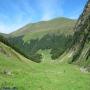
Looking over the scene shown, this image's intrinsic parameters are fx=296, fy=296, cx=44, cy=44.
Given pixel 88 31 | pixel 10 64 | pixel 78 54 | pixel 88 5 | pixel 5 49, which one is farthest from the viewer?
pixel 88 5

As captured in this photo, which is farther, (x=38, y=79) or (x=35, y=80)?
(x=38, y=79)

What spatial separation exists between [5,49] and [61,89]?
3690 cm

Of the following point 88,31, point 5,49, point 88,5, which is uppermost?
point 88,5

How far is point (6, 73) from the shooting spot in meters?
42.7

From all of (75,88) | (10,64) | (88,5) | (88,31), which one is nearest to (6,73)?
(10,64)

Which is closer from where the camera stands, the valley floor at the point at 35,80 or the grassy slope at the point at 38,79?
the valley floor at the point at 35,80

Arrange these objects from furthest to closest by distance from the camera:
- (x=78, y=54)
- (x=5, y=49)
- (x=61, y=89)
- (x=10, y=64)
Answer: (x=78, y=54)
(x=5, y=49)
(x=10, y=64)
(x=61, y=89)

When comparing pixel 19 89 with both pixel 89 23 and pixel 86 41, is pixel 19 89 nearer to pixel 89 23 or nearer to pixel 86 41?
pixel 86 41

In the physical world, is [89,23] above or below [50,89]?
above

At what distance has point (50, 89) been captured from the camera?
3019cm

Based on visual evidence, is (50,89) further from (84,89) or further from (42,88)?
(84,89)

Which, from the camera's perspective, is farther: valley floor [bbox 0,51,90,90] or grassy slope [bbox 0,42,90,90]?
grassy slope [bbox 0,42,90,90]

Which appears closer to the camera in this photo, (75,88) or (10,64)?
(75,88)

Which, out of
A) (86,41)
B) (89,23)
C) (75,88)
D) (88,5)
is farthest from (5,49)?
(88,5)
